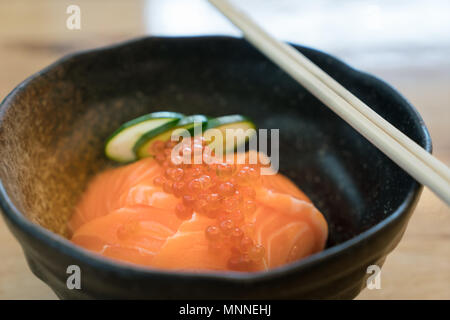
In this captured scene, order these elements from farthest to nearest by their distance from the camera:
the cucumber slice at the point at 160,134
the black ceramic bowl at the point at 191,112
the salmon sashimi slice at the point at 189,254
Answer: the cucumber slice at the point at 160,134 < the salmon sashimi slice at the point at 189,254 < the black ceramic bowl at the point at 191,112

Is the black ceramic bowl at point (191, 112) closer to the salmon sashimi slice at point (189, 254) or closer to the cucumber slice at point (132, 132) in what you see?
the cucumber slice at point (132, 132)

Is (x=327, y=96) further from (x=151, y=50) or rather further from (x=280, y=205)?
(x=151, y=50)

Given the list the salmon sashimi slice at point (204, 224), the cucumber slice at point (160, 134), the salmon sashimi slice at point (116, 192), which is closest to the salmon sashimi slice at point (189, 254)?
the salmon sashimi slice at point (204, 224)

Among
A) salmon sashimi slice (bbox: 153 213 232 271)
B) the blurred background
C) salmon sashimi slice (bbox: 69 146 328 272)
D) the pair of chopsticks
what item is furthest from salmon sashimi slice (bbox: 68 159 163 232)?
the blurred background

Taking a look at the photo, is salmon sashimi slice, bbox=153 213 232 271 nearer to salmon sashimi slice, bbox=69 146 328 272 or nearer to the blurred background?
salmon sashimi slice, bbox=69 146 328 272

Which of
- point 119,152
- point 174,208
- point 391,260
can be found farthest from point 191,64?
point 391,260
